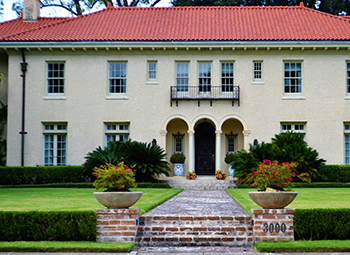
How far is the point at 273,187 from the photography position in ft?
30.5

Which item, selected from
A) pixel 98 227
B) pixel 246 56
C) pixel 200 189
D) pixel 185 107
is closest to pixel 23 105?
pixel 185 107

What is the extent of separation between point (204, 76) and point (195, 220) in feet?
46.3

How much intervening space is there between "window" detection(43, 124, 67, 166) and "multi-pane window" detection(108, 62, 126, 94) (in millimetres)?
3301

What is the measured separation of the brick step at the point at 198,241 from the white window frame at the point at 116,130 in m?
14.0

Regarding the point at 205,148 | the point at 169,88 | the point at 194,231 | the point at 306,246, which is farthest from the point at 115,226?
the point at 205,148

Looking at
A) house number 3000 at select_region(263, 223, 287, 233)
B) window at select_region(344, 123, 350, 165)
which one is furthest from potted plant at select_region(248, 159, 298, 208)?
window at select_region(344, 123, 350, 165)

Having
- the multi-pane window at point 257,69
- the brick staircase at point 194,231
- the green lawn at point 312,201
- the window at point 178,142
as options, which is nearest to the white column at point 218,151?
the window at point 178,142

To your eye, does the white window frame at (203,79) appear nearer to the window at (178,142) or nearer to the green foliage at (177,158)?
the window at (178,142)

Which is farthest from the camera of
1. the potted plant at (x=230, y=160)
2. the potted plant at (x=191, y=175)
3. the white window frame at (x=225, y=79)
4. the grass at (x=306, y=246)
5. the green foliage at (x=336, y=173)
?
the white window frame at (x=225, y=79)

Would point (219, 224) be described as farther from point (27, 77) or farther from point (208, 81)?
point (27, 77)

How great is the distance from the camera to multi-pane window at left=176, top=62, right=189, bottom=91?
23.1 m

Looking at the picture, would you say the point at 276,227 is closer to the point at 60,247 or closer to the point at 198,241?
the point at 198,241

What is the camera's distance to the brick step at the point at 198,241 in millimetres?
9250

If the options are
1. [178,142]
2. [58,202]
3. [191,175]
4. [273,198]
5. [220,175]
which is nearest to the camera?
[273,198]
